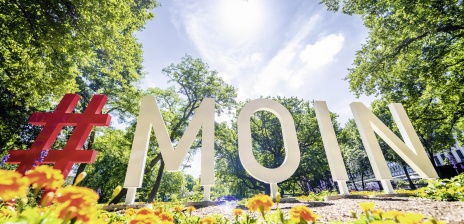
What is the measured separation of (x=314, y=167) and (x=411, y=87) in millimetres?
10095

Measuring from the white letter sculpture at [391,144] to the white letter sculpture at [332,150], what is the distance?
0.98 m

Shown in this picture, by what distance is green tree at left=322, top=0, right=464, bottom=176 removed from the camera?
829 cm

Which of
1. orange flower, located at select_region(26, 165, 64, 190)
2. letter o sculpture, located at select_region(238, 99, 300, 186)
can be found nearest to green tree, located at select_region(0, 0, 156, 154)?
letter o sculpture, located at select_region(238, 99, 300, 186)

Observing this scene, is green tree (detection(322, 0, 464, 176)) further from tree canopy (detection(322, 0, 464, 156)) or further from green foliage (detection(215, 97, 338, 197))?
green foliage (detection(215, 97, 338, 197))

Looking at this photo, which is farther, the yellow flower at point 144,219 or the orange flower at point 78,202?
the yellow flower at point 144,219

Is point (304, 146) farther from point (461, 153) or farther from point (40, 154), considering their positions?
point (461, 153)

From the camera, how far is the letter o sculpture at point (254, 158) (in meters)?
5.83

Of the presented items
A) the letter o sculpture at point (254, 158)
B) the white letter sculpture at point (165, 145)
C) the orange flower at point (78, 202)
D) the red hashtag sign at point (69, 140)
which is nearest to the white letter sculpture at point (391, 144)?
the letter o sculpture at point (254, 158)

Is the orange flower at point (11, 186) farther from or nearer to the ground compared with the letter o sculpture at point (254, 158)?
nearer to the ground

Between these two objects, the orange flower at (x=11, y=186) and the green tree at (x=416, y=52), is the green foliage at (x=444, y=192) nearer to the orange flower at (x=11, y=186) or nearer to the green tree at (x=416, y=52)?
the orange flower at (x=11, y=186)

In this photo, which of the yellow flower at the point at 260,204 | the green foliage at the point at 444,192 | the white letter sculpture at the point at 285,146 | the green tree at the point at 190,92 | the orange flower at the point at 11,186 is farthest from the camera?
the green tree at the point at 190,92

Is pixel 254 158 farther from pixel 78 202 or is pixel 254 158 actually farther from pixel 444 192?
pixel 78 202

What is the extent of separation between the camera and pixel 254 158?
596cm

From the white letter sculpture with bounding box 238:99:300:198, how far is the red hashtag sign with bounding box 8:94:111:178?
383 centimetres
